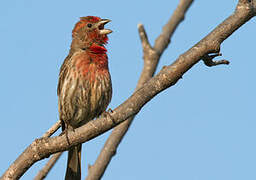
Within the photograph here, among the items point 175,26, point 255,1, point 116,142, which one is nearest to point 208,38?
point 255,1

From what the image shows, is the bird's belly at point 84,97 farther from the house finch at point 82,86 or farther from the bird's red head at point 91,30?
the bird's red head at point 91,30

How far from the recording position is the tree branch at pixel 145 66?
5.62 m

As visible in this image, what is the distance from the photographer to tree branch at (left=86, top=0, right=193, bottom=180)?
5.62 metres

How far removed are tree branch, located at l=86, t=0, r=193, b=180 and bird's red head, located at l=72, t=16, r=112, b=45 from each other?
74 cm

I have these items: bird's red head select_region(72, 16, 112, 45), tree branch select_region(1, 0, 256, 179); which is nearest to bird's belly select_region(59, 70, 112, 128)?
bird's red head select_region(72, 16, 112, 45)

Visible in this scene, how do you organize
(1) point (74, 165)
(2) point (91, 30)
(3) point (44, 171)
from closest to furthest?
(3) point (44, 171) → (1) point (74, 165) → (2) point (91, 30)

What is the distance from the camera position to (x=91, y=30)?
7.17 meters

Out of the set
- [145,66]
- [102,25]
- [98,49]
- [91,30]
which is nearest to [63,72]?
[98,49]

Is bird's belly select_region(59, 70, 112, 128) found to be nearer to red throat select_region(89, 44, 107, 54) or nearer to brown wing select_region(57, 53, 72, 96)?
brown wing select_region(57, 53, 72, 96)

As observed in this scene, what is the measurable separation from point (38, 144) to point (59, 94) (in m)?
2.61

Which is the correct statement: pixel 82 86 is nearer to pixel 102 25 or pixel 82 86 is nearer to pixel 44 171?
pixel 102 25

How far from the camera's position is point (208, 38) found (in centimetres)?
405

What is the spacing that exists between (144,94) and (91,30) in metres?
3.40

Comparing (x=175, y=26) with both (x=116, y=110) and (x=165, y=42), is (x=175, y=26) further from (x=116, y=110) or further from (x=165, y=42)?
(x=116, y=110)
